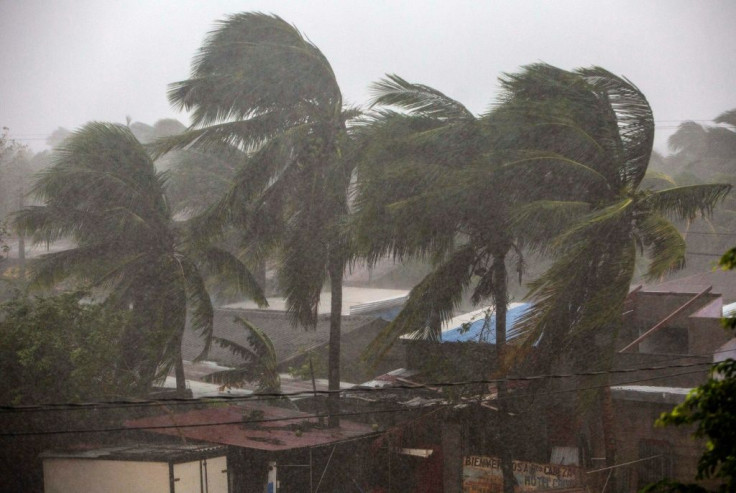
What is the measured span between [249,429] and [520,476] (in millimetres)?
4032

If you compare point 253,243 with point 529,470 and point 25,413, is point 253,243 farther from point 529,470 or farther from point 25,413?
point 529,470

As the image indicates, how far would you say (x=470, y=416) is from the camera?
11.4 meters

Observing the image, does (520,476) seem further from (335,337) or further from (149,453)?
(149,453)

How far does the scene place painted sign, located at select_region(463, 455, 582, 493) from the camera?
1025 centimetres

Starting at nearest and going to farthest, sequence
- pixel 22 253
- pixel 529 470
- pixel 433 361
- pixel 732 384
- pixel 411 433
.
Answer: pixel 732 384 < pixel 529 470 < pixel 411 433 < pixel 433 361 < pixel 22 253

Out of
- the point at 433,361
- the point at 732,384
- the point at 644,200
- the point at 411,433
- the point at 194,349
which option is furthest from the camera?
the point at 194,349

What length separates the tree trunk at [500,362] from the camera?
1038cm

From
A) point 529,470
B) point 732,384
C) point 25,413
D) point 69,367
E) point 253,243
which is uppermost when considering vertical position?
point 253,243

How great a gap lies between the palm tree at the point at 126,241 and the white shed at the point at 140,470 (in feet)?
8.68

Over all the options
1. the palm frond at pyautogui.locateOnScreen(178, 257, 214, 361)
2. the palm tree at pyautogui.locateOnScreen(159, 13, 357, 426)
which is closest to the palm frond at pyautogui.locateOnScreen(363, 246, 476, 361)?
the palm tree at pyautogui.locateOnScreen(159, 13, 357, 426)

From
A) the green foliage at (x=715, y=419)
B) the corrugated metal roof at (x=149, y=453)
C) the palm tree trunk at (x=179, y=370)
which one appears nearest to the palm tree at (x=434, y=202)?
the corrugated metal roof at (x=149, y=453)

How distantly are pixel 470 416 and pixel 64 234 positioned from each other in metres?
7.92

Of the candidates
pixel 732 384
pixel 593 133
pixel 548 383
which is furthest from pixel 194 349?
pixel 732 384

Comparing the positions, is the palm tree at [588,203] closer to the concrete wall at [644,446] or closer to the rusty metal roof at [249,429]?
the concrete wall at [644,446]
